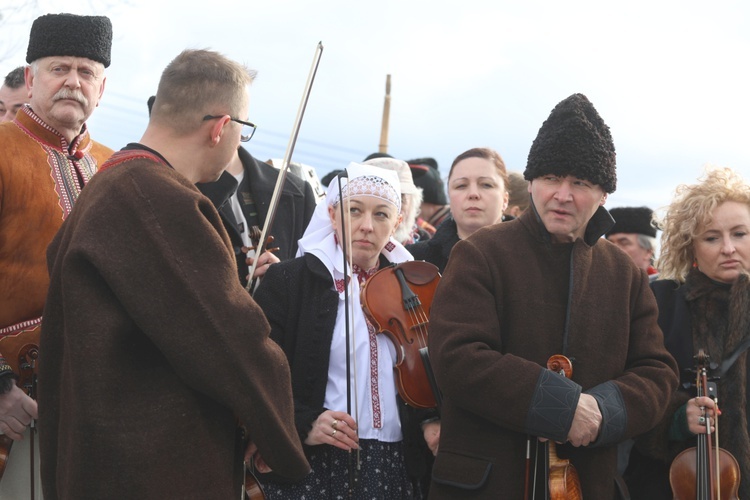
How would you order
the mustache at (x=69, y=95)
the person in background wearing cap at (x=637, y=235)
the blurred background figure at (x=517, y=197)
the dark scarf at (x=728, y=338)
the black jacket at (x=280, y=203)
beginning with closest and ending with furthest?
the dark scarf at (x=728, y=338) → the mustache at (x=69, y=95) → the black jacket at (x=280, y=203) → the blurred background figure at (x=517, y=197) → the person in background wearing cap at (x=637, y=235)

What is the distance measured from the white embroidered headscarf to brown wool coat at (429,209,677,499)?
601 millimetres

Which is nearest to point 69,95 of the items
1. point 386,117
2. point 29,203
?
point 29,203

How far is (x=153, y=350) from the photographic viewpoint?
8.12 ft

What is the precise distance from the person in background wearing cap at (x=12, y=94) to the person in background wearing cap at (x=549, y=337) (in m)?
3.00

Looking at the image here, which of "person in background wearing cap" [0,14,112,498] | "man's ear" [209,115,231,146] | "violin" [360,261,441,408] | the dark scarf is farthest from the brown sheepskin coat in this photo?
the dark scarf

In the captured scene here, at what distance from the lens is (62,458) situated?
2.47m

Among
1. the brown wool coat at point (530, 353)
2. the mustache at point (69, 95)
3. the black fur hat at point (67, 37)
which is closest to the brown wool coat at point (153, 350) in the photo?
the brown wool coat at point (530, 353)

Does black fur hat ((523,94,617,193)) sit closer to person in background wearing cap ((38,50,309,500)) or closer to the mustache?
person in background wearing cap ((38,50,309,500))

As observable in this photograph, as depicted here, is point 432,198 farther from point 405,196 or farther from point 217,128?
point 217,128

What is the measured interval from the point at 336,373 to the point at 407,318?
36cm

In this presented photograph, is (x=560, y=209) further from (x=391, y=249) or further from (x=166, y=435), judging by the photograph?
(x=166, y=435)

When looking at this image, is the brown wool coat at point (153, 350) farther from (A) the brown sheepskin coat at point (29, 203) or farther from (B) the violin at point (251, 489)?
(A) the brown sheepskin coat at point (29, 203)

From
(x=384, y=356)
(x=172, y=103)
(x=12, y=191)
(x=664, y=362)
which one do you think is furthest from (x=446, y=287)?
(x=12, y=191)

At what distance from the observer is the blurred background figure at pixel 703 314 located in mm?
3596
